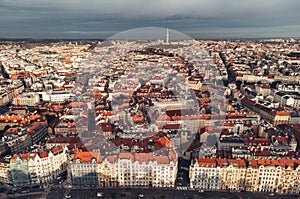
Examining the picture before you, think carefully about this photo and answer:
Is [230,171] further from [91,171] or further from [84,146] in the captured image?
[84,146]

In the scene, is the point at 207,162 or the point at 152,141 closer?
the point at 207,162

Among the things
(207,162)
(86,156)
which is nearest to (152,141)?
(207,162)

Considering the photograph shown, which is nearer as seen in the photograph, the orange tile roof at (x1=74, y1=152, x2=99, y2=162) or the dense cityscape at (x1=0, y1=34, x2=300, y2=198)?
the dense cityscape at (x1=0, y1=34, x2=300, y2=198)

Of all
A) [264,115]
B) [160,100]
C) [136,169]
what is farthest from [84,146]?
[264,115]

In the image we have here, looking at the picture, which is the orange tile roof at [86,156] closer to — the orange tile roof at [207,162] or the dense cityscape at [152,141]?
the dense cityscape at [152,141]

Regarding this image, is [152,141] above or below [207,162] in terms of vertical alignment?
above

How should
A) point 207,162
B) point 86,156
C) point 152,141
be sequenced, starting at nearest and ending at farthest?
1. point 207,162
2. point 86,156
3. point 152,141

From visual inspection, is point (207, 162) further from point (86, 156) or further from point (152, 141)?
point (86, 156)

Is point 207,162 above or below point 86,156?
below

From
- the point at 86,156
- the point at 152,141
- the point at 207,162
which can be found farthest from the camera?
the point at 152,141

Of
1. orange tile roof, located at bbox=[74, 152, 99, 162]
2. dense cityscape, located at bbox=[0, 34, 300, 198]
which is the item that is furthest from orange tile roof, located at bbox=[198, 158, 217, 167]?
orange tile roof, located at bbox=[74, 152, 99, 162]

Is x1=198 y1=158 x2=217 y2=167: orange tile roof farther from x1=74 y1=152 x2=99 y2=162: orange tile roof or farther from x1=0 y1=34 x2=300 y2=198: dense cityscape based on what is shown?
x1=74 y1=152 x2=99 y2=162: orange tile roof

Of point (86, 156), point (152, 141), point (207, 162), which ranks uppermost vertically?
point (152, 141)
